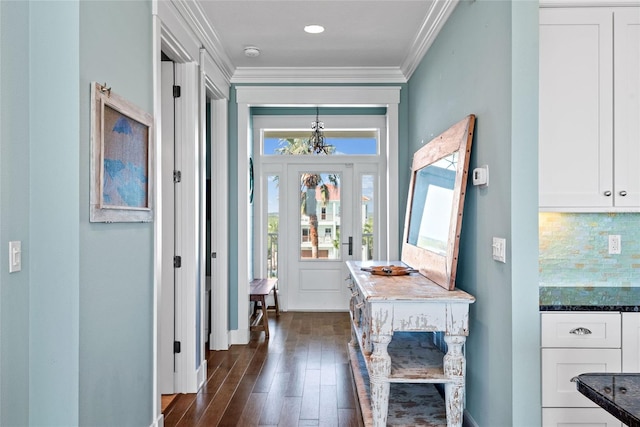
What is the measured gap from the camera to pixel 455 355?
2.47m

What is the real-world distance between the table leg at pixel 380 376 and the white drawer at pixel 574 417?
761 millimetres

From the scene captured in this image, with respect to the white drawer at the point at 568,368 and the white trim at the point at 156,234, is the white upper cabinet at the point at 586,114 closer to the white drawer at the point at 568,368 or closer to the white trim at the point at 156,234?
the white drawer at the point at 568,368

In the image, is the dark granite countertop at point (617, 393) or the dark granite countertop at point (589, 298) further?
the dark granite countertop at point (589, 298)

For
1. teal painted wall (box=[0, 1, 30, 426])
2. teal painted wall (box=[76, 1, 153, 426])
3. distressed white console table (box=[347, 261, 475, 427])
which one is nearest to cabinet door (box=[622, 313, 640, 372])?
distressed white console table (box=[347, 261, 475, 427])

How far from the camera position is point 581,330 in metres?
2.10

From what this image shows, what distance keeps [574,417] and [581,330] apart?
0.41m

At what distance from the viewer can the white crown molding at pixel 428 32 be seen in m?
3.14

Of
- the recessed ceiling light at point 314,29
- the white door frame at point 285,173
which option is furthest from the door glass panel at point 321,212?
the recessed ceiling light at point 314,29

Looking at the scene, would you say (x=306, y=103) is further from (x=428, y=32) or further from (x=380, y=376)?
(x=380, y=376)

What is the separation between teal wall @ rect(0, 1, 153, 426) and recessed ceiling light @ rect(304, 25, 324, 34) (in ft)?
6.19

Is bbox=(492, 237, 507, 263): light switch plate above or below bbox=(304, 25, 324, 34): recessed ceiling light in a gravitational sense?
below

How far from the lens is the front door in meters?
5.91

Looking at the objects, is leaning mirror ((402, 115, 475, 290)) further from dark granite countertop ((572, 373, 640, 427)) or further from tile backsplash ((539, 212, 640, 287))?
dark granite countertop ((572, 373, 640, 427))

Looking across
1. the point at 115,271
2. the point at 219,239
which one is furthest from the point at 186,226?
the point at 115,271
